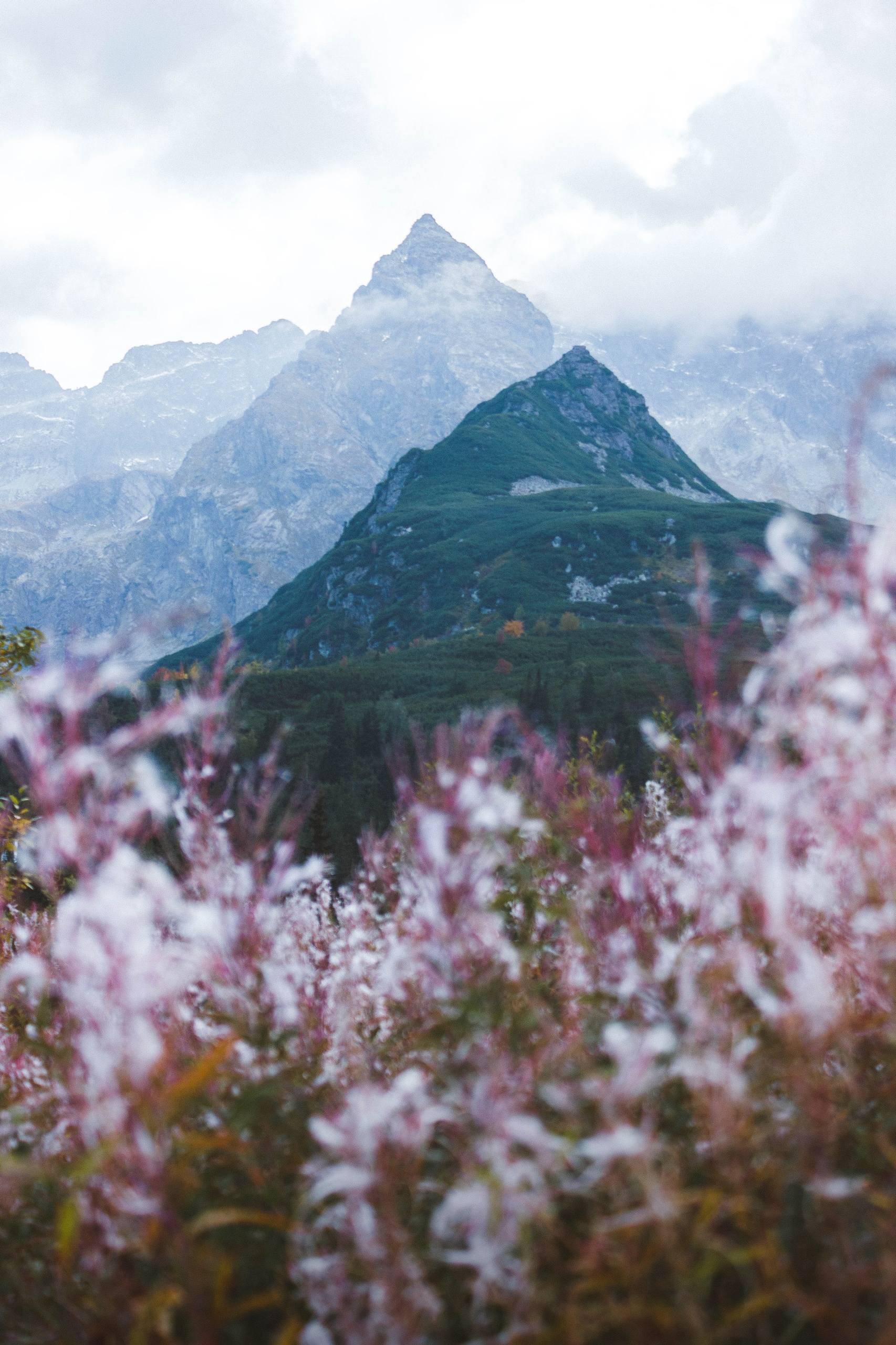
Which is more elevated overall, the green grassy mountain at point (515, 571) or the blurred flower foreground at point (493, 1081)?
the green grassy mountain at point (515, 571)

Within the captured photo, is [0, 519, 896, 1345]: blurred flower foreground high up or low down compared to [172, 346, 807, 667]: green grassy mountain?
down

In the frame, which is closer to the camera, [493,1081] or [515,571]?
[493,1081]

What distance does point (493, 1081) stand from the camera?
208 centimetres

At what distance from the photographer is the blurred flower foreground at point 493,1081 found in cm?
199

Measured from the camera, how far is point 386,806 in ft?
167

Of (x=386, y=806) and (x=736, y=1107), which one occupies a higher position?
(x=386, y=806)

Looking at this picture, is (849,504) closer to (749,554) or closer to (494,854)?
(749,554)

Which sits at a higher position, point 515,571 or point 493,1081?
point 515,571

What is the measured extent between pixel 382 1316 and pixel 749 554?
2330 millimetres

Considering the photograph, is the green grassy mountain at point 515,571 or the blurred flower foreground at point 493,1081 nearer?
the blurred flower foreground at point 493,1081

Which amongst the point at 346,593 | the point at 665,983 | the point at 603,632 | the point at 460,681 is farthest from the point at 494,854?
the point at 346,593

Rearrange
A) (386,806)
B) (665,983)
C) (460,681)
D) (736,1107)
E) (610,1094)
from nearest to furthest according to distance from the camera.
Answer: (610,1094) < (736,1107) < (665,983) < (386,806) < (460,681)

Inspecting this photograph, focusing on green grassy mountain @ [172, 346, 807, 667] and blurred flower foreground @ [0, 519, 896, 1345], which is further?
green grassy mountain @ [172, 346, 807, 667]

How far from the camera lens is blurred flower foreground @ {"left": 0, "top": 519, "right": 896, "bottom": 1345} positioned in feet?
6.54
